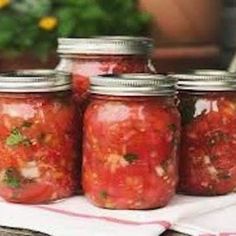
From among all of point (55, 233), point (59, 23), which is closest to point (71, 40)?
point (55, 233)

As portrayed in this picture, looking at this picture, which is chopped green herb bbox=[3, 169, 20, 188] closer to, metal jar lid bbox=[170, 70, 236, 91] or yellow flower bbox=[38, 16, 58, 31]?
metal jar lid bbox=[170, 70, 236, 91]

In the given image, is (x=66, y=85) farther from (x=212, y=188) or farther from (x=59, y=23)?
(x=59, y=23)

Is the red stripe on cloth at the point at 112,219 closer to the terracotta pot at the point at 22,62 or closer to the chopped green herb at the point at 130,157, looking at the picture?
the chopped green herb at the point at 130,157

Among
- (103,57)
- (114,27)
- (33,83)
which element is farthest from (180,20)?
(33,83)

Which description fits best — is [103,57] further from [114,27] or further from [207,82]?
[114,27]

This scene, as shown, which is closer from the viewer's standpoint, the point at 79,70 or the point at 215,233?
the point at 215,233

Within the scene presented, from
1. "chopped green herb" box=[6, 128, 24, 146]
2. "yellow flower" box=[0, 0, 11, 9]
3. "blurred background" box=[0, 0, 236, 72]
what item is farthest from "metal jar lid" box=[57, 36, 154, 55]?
"yellow flower" box=[0, 0, 11, 9]

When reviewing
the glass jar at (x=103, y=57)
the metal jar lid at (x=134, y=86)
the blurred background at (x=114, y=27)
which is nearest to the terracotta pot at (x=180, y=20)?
the blurred background at (x=114, y=27)
